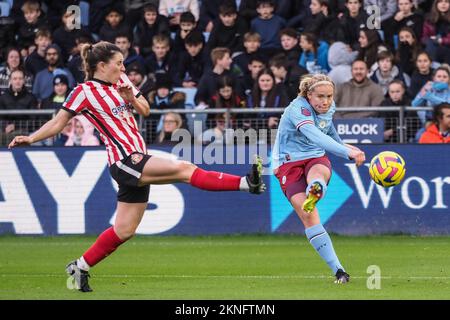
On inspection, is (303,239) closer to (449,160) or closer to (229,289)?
(449,160)

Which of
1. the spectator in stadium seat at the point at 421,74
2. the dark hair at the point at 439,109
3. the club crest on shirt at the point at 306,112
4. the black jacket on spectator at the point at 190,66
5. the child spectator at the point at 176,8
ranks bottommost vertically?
the club crest on shirt at the point at 306,112

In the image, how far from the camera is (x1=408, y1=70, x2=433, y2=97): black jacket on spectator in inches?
722

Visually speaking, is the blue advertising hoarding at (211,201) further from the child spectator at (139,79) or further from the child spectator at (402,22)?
the child spectator at (402,22)

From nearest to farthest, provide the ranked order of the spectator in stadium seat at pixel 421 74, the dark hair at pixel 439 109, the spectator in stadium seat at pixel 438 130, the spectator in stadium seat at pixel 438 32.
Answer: the dark hair at pixel 439 109 → the spectator in stadium seat at pixel 438 130 → the spectator in stadium seat at pixel 421 74 → the spectator in stadium seat at pixel 438 32

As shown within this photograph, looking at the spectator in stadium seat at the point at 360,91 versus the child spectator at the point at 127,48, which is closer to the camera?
the spectator in stadium seat at the point at 360,91

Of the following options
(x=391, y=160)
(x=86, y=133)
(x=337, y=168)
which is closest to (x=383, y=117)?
(x=337, y=168)

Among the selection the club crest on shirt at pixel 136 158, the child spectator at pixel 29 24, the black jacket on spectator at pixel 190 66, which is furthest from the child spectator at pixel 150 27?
the club crest on shirt at pixel 136 158

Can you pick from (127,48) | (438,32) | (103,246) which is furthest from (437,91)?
(103,246)

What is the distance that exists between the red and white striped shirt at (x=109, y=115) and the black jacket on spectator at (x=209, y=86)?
327 inches

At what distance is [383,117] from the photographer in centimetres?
1731

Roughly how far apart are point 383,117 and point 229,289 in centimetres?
741

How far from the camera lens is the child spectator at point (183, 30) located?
20.5m

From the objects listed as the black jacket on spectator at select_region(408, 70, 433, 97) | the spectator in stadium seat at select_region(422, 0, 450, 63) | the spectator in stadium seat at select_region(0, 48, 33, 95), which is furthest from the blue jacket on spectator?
the spectator in stadium seat at select_region(0, 48, 33, 95)

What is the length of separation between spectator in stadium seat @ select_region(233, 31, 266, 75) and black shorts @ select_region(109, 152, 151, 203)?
368 inches
